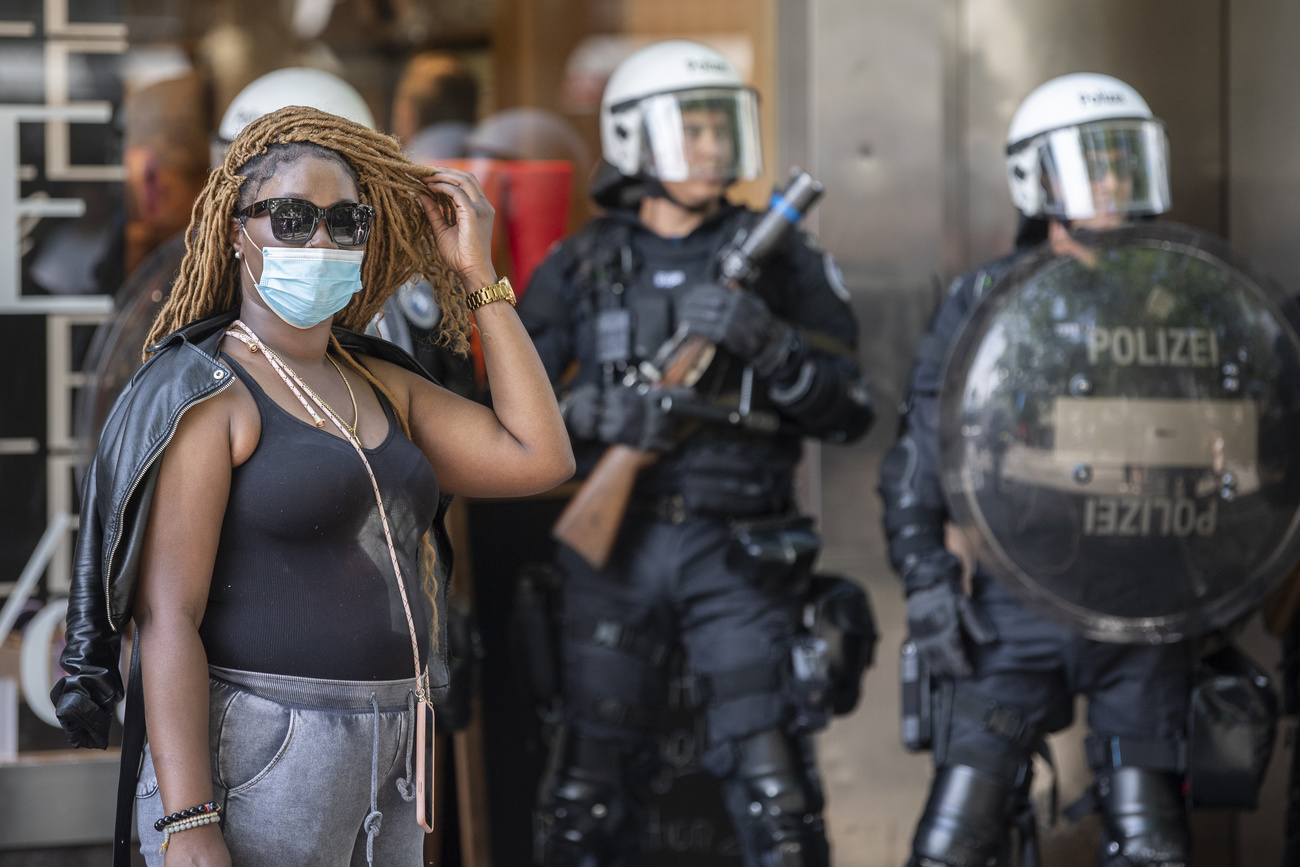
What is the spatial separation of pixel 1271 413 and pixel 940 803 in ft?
3.33

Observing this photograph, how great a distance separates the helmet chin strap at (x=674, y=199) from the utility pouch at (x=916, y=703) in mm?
1080

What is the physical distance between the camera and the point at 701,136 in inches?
116

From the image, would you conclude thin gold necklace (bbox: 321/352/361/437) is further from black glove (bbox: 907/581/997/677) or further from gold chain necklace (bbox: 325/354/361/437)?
black glove (bbox: 907/581/997/677)

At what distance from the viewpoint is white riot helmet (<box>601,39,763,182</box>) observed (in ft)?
9.66

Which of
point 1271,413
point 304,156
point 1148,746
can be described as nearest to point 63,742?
point 304,156

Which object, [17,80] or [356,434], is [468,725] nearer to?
[356,434]

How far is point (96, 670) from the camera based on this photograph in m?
1.39

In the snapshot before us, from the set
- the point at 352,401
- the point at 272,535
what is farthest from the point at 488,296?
the point at 272,535

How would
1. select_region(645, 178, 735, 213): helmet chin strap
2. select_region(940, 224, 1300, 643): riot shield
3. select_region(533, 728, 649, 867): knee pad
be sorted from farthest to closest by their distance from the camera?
select_region(645, 178, 735, 213): helmet chin strap
select_region(533, 728, 649, 867): knee pad
select_region(940, 224, 1300, 643): riot shield

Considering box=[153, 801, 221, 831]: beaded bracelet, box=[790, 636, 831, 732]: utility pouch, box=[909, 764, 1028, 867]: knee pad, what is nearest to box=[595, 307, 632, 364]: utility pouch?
box=[790, 636, 831, 732]: utility pouch

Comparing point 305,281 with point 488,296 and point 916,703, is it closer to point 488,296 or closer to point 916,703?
point 488,296

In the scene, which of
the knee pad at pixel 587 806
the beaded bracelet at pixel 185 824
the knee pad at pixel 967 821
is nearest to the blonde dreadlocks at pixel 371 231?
the beaded bracelet at pixel 185 824

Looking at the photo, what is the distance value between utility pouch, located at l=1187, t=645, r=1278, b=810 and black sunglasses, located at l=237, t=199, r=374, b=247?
2025 millimetres

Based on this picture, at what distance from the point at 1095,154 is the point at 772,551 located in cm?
109
